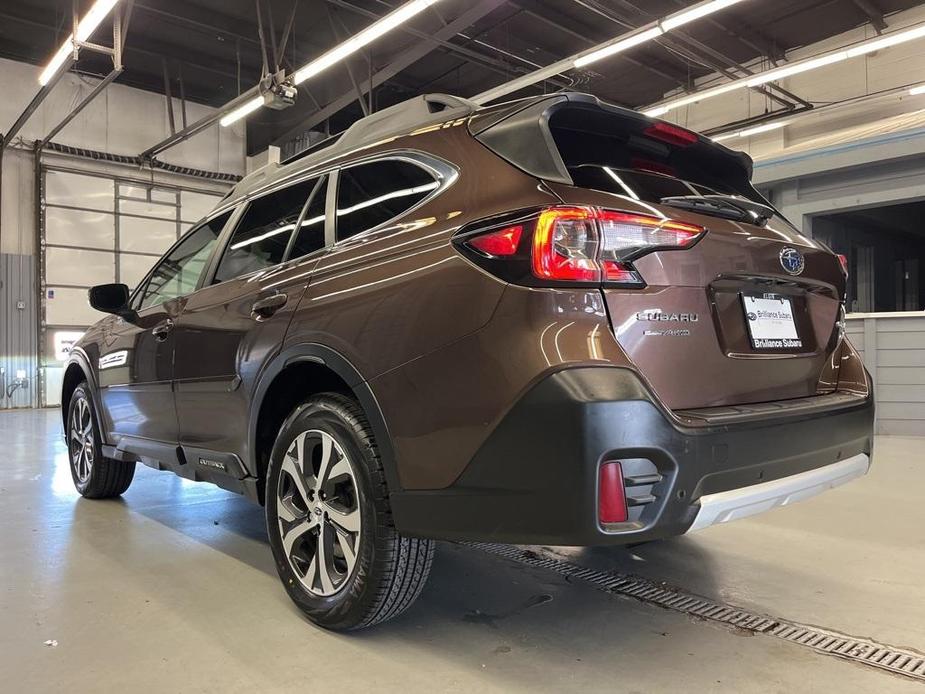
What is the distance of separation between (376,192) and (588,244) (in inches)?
33.5

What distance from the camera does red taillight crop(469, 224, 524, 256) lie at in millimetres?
1581

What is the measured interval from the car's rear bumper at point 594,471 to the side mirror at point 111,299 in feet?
8.02

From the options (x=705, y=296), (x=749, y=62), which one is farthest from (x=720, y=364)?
(x=749, y=62)

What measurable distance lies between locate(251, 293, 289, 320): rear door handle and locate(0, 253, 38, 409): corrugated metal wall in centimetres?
1244

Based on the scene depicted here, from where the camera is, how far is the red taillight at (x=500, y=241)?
5.19ft

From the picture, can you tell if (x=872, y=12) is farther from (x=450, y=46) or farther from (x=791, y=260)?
(x=791, y=260)

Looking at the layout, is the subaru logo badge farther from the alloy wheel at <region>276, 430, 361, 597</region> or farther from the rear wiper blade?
the alloy wheel at <region>276, 430, 361, 597</region>

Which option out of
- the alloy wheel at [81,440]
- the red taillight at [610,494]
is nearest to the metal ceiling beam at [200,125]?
the alloy wheel at [81,440]

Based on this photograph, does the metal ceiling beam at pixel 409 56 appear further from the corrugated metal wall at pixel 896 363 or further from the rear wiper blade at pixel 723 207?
the rear wiper blade at pixel 723 207

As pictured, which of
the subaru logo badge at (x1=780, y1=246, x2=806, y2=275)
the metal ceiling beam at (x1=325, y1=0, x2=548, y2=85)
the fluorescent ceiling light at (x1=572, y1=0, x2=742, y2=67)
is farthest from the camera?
the metal ceiling beam at (x1=325, y1=0, x2=548, y2=85)

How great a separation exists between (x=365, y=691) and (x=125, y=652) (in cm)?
78

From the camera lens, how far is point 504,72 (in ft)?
39.5

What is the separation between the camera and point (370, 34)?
7.52 m

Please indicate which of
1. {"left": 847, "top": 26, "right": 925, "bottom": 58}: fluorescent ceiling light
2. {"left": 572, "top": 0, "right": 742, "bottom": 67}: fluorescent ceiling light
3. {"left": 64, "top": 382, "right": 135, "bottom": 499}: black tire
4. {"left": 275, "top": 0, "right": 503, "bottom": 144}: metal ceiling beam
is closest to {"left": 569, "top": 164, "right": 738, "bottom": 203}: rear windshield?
{"left": 64, "top": 382, "right": 135, "bottom": 499}: black tire
